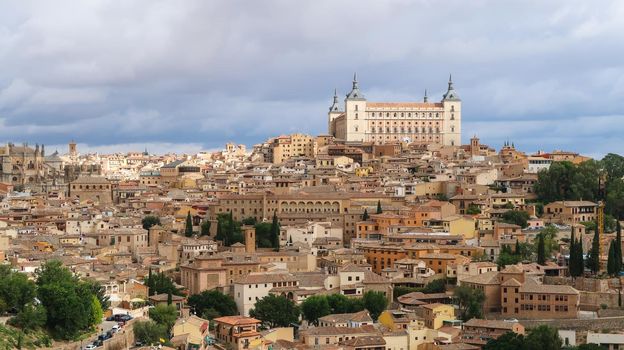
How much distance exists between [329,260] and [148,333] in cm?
1359

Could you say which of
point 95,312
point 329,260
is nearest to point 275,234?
point 329,260

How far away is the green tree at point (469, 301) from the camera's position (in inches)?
1588

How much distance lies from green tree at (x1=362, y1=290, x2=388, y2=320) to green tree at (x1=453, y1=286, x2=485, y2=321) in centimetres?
260

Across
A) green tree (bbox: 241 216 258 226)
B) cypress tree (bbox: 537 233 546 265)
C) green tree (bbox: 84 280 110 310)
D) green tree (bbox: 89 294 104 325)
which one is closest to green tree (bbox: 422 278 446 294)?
cypress tree (bbox: 537 233 546 265)

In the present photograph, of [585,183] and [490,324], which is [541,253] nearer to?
[490,324]

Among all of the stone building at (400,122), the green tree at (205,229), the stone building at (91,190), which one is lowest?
the green tree at (205,229)

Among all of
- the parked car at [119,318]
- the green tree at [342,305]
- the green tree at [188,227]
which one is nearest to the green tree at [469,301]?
the green tree at [342,305]

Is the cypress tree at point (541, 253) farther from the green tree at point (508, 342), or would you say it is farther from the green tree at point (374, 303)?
the green tree at point (508, 342)

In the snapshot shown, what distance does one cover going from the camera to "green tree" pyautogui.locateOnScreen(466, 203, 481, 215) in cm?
5538

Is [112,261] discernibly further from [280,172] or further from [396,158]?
[396,158]

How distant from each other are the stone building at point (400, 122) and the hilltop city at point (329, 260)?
1555 centimetres

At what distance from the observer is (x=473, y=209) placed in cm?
5569

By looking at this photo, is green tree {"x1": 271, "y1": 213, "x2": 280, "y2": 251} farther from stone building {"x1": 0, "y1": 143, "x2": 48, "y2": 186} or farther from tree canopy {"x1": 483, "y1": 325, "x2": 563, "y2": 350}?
stone building {"x1": 0, "y1": 143, "x2": 48, "y2": 186}

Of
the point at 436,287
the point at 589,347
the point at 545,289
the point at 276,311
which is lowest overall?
the point at 589,347
